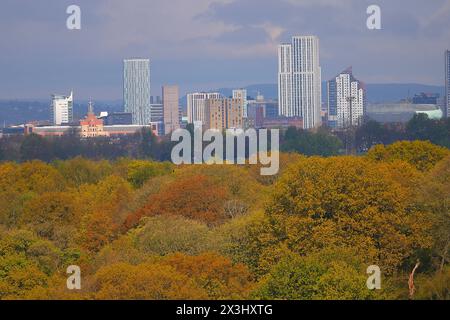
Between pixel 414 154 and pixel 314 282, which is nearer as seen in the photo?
pixel 314 282

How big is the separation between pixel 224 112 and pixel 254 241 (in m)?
146

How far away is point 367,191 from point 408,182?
20.9 feet

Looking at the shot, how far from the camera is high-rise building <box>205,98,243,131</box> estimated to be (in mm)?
176000

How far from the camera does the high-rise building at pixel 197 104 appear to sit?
616 ft

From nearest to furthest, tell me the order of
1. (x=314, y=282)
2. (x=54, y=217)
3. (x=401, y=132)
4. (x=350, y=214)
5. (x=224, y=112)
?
(x=314, y=282) < (x=350, y=214) < (x=54, y=217) < (x=401, y=132) < (x=224, y=112)

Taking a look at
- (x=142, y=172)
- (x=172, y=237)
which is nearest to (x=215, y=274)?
(x=172, y=237)

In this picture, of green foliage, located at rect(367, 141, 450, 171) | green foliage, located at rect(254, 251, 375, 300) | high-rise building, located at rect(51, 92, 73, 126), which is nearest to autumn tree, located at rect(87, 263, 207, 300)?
green foliage, located at rect(254, 251, 375, 300)

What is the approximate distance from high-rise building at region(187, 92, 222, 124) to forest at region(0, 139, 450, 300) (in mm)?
138120

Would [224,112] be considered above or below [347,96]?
below

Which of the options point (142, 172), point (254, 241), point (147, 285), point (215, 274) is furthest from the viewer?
point (142, 172)

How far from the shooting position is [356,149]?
125 metres

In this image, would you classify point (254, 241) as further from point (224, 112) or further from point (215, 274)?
point (224, 112)

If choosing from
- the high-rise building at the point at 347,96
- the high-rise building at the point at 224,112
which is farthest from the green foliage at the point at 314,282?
the high-rise building at the point at 224,112

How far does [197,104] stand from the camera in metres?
193
